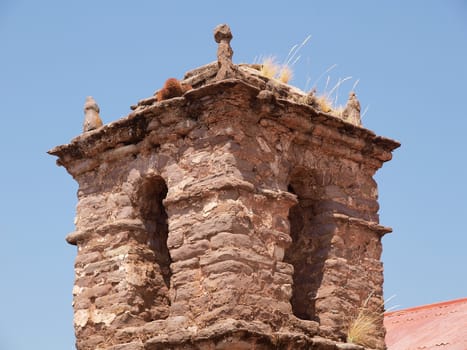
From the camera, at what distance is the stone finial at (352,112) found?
1350cm

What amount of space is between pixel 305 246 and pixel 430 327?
4.18 metres

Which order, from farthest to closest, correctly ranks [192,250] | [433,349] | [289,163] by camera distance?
[433,349]
[289,163]
[192,250]

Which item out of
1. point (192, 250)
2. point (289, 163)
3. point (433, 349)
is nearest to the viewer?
point (192, 250)

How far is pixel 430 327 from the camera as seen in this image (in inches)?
650

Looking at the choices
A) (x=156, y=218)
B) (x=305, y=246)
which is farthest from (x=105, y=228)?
(x=305, y=246)

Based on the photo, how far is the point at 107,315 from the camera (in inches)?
494

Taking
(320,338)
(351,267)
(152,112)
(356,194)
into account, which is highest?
(152,112)

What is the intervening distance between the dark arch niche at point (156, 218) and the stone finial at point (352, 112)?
7.49 ft

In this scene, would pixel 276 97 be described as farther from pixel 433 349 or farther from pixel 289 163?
pixel 433 349

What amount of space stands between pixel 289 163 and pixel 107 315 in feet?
8.42

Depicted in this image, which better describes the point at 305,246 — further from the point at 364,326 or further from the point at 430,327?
the point at 430,327

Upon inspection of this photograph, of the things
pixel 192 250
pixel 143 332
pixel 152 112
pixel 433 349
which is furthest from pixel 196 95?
pixel 433 349

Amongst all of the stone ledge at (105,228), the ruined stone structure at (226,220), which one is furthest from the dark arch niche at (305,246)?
the stone ledge at (105,228)

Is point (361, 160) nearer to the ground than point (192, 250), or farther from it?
farther from it
